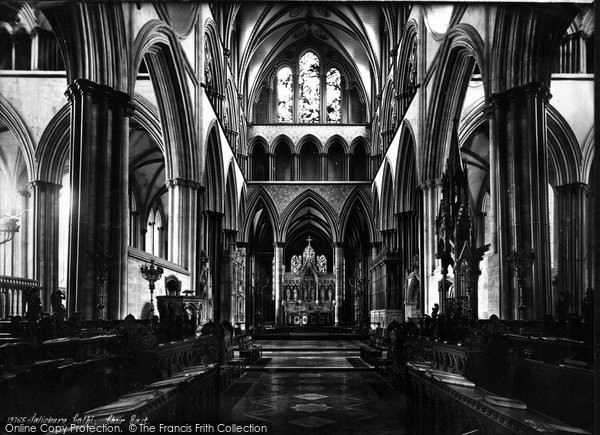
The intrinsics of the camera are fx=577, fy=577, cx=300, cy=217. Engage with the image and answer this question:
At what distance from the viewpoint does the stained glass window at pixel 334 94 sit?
3694 cm

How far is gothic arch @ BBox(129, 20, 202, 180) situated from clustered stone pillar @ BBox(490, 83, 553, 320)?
31.7 feet

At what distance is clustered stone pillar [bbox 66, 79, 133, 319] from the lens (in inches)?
436

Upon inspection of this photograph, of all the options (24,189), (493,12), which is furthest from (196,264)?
(493,12)

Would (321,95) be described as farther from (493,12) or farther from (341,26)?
(493,12)

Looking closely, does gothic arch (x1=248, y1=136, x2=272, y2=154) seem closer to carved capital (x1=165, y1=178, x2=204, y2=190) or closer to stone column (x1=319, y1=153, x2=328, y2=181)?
stone column (x1=319, y1=153, x2=328, y2=181)

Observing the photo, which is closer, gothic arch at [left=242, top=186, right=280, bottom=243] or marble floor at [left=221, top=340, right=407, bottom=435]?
marble floor at [left=221, top=340, right=407, bottom=435]

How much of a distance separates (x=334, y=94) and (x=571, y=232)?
67.3ft

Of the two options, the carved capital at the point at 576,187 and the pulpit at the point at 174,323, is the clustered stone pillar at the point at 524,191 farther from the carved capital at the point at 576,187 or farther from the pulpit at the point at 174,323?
the carved capital at the point at 576,187

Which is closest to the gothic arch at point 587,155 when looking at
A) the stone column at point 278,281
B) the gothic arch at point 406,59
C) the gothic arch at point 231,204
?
the gothic arch at point 406,59

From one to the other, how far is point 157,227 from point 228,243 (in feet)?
20.9

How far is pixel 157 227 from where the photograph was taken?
3428cm

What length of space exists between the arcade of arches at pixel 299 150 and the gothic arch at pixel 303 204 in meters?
0.14

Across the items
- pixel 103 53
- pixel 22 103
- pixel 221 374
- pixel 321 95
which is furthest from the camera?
pixel 321 95

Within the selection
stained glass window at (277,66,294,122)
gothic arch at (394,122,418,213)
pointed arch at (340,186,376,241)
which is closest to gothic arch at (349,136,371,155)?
pointed arch at (340,186,376,241)
